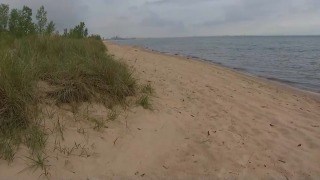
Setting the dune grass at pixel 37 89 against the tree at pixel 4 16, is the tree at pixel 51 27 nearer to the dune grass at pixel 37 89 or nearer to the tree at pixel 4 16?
the tree at pixel 4 16

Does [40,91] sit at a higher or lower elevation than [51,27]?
lower

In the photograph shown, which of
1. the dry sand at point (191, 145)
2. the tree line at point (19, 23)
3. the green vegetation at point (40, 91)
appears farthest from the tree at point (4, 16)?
the dry sand at point (191, 145)

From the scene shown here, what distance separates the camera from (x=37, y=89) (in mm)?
3441

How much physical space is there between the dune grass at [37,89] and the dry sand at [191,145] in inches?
7.9

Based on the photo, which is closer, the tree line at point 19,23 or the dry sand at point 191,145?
the dry sand at point 191,145

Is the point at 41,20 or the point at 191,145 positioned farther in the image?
the point at 41,20

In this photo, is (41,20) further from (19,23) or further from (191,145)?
(191,145)

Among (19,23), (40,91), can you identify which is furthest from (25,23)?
(40,91)

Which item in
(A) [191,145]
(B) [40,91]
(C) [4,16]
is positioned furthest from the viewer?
(C) [4,16]

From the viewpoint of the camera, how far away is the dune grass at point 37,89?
108 inches

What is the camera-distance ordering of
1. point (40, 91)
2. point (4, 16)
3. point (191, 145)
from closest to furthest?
1. point (191, 145)
2. point (40, 91)
3. point (4, 16)

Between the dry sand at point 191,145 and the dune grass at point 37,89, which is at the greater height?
the dune grass at point 37,89

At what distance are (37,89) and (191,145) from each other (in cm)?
240

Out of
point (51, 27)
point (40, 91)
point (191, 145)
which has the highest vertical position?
point (51, 27)
